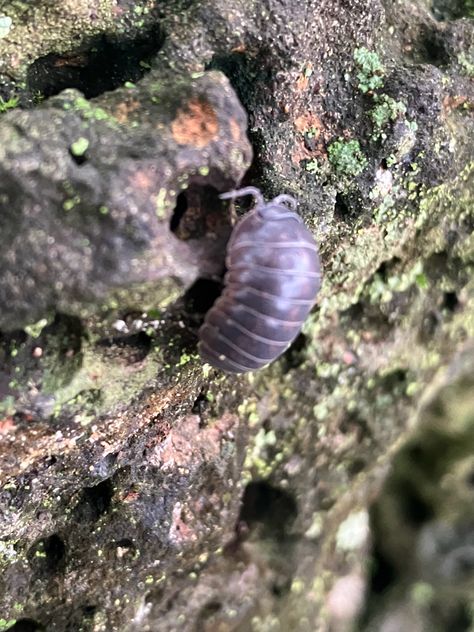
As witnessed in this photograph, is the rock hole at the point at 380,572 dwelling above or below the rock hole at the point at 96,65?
below

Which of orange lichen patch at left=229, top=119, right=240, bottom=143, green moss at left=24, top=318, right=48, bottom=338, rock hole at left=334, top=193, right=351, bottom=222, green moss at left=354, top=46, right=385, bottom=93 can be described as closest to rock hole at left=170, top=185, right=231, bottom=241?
orange lichen patch at left=229, top=119, right=240, bottom=143

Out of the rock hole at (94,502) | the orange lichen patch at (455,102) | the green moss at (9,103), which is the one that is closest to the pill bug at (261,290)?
the green moss at (9,103)

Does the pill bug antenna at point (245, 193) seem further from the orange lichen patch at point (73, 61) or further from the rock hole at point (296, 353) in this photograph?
the rock hole at point (296, 353)

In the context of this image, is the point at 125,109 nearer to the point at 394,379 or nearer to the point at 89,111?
the point at 89,111

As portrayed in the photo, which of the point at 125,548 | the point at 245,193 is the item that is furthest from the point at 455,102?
the point at 125,548

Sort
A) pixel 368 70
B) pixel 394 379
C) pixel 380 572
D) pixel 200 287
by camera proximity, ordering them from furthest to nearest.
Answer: pixel 380 572, pixel 394 379, pixel 368 70, pixel 200 287
